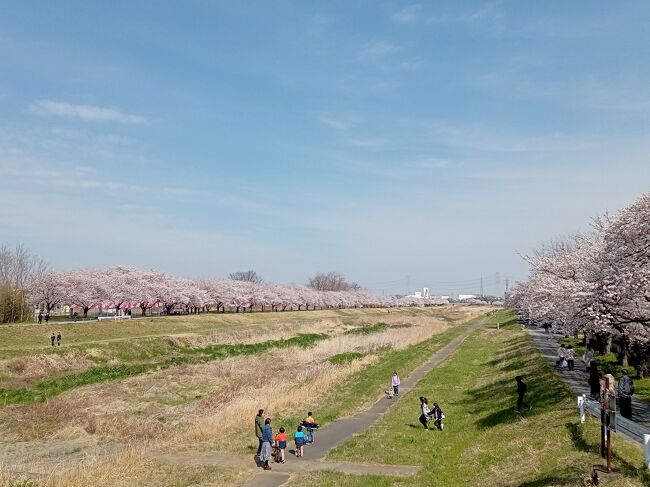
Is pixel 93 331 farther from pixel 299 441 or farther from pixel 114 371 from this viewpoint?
pixel 299 441

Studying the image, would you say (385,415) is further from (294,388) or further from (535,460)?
→ (535,460)

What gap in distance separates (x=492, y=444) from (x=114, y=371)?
3416 cm

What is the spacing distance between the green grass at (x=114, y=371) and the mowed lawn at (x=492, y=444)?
79.7 feet

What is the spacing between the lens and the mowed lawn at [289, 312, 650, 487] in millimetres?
15961

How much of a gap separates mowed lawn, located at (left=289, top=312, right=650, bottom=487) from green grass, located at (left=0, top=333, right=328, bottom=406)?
24.3 m

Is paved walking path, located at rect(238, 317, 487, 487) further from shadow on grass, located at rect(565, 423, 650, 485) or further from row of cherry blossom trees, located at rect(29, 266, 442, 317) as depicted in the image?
row of cherry blossom trees, located at rect(29, 266, 442, 317)

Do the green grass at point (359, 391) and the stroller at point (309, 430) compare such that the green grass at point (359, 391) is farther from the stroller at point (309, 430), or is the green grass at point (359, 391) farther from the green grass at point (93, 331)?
the green grass at point (93, 331)

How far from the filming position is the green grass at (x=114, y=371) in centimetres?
3653

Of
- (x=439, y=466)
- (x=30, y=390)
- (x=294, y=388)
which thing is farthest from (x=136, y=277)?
(x=439, y=466)

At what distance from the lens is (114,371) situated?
45188 millimetres

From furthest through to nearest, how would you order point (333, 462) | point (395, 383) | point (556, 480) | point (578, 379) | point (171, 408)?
point (171, 408)
point (395, 383)
point (578, 379)
point (333, 462)
point (556, 480)

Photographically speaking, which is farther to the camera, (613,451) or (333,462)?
(333,462)

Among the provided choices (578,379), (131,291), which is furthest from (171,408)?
(131,291)

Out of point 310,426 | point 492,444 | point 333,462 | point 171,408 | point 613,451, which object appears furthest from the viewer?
point 171,408
